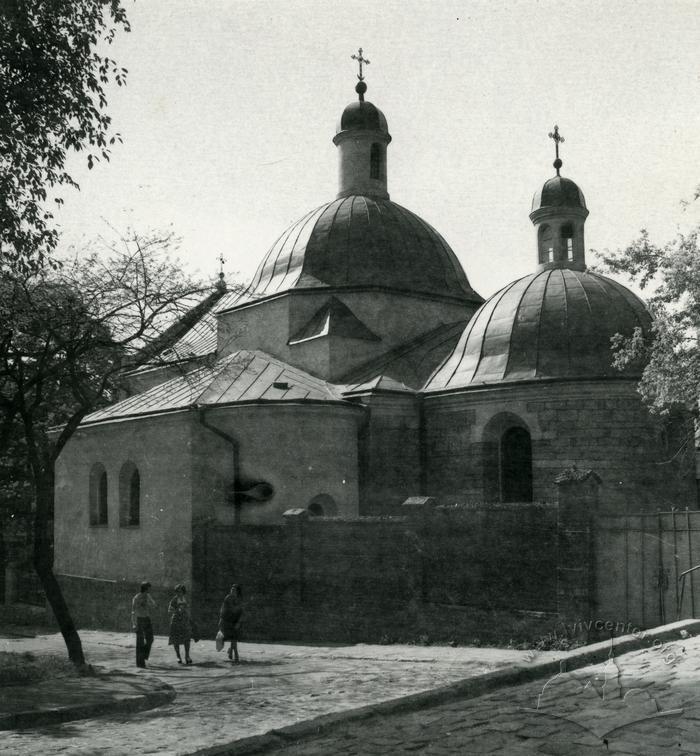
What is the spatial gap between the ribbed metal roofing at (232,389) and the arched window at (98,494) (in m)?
1.29

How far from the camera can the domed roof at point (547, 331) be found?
18.7 meters

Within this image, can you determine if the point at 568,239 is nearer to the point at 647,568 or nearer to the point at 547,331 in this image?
the point at 547,331

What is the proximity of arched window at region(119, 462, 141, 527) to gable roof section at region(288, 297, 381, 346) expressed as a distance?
524 cm

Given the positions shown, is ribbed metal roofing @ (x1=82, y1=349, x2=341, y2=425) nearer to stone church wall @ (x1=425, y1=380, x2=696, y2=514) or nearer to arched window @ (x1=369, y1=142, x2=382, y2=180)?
stone church wall @ (x1=425, y1=380, x2=696, y2=514)

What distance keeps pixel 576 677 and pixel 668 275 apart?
10.2 m

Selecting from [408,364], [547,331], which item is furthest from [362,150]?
[547,331]

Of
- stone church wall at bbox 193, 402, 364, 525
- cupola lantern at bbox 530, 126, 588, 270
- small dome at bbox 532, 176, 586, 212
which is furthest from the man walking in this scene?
small dome at bbox 532, 176, 586, 212

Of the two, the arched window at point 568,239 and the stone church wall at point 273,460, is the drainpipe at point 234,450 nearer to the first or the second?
the stone church wall at point 273,460

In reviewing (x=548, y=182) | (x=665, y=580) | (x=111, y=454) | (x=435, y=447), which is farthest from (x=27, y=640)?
(x=548, y=182)

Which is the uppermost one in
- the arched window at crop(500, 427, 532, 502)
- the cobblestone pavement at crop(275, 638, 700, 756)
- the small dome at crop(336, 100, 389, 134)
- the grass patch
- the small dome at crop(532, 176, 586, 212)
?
the small dome at crop(336, 100, 389, 134)

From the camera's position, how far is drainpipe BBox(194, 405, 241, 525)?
60.9 ft


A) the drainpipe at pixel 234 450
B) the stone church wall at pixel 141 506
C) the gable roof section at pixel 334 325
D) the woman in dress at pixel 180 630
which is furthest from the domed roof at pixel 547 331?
the woman in dress at pixel 180 630

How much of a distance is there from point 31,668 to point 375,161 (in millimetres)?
18571

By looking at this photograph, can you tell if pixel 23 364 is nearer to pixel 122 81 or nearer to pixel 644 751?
pixel 122 81
